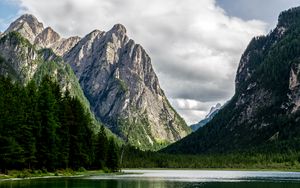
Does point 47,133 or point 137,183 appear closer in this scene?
point 137,183

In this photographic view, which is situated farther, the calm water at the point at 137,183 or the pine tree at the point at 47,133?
the pine tree at the point at 47,133

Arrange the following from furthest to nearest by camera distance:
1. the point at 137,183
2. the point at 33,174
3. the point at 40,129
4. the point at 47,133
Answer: the point at 47,133 → the point at 40,129 → the point at 33,174 → the point at 137,183

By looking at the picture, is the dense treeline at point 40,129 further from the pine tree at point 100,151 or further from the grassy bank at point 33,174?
the pine tree at point 100,151

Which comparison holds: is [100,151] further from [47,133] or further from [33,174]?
[33,174]

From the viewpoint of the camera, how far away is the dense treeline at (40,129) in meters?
93.6

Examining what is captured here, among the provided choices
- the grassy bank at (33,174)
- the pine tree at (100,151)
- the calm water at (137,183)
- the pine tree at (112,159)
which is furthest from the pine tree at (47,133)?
the pine tree at (112,159)

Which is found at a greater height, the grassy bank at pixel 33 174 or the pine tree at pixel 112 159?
the pine tree at pixel 112 159

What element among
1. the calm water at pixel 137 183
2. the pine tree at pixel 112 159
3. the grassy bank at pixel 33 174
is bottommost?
the calm water at pixel 137 183

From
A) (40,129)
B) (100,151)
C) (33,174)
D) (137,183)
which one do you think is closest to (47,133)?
(40,129)

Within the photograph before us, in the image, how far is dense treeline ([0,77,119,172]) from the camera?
9356cm

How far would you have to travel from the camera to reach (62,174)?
106188 mm

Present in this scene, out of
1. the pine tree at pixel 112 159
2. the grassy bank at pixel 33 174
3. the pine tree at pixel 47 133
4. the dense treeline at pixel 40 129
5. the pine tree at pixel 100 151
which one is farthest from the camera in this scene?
the pine tree at pixel 112 159

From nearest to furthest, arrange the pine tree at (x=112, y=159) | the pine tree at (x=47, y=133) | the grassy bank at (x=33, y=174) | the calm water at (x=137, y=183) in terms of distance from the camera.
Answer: the calm water at (x=137, y=183)
the grassy bank at (x=33, y=174)
the pine tree at (x=47, y=133)
the pine tree at (x=112, y=159)

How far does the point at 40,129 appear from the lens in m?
104
